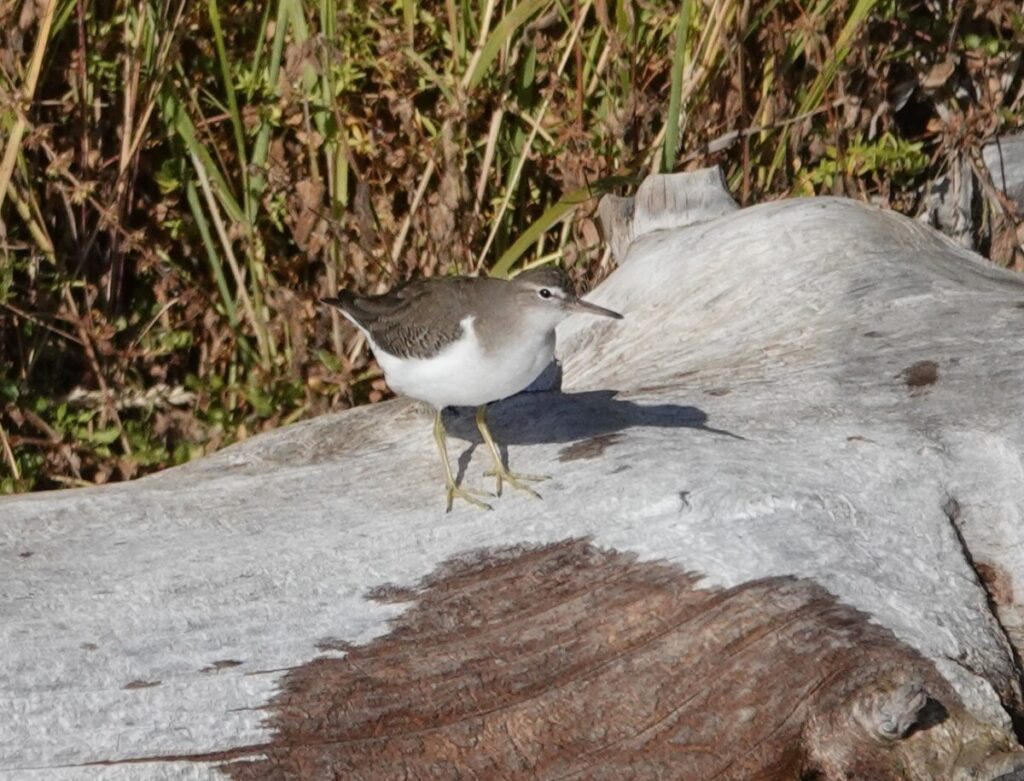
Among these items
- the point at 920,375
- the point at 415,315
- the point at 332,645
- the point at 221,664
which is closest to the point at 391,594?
the point at 332,645

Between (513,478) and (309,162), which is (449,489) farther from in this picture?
(309,162)

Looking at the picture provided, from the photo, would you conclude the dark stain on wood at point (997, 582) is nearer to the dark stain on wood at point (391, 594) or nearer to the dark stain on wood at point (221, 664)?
the dark stain on wood at point (391, 594)

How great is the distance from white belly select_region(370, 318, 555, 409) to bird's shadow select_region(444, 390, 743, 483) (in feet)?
0.72

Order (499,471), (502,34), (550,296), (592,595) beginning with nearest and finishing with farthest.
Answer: (592,595)
(499,471)
(550,296)
(502,34)

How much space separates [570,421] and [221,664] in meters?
1.36

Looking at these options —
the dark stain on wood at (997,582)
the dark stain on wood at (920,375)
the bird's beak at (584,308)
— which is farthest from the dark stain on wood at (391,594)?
the dark stain on wood at (920,375)

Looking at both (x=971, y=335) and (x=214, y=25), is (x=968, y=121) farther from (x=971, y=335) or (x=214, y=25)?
(x=214, y=25)

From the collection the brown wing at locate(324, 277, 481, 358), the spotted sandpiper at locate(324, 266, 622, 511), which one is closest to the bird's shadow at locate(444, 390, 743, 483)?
the spotted sandpiper at locate(324, 266, 622, 511)

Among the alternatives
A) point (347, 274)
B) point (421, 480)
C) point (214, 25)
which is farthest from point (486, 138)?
point (421, 480)

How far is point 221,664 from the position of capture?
3.15 meters

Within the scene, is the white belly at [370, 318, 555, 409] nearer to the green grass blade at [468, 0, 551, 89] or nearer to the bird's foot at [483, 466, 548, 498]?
the bird's foot at [483, 466, 548, 498]

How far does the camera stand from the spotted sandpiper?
3.87m

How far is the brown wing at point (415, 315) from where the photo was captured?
13.3ft

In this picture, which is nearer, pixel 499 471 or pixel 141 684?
pixel 141 684
